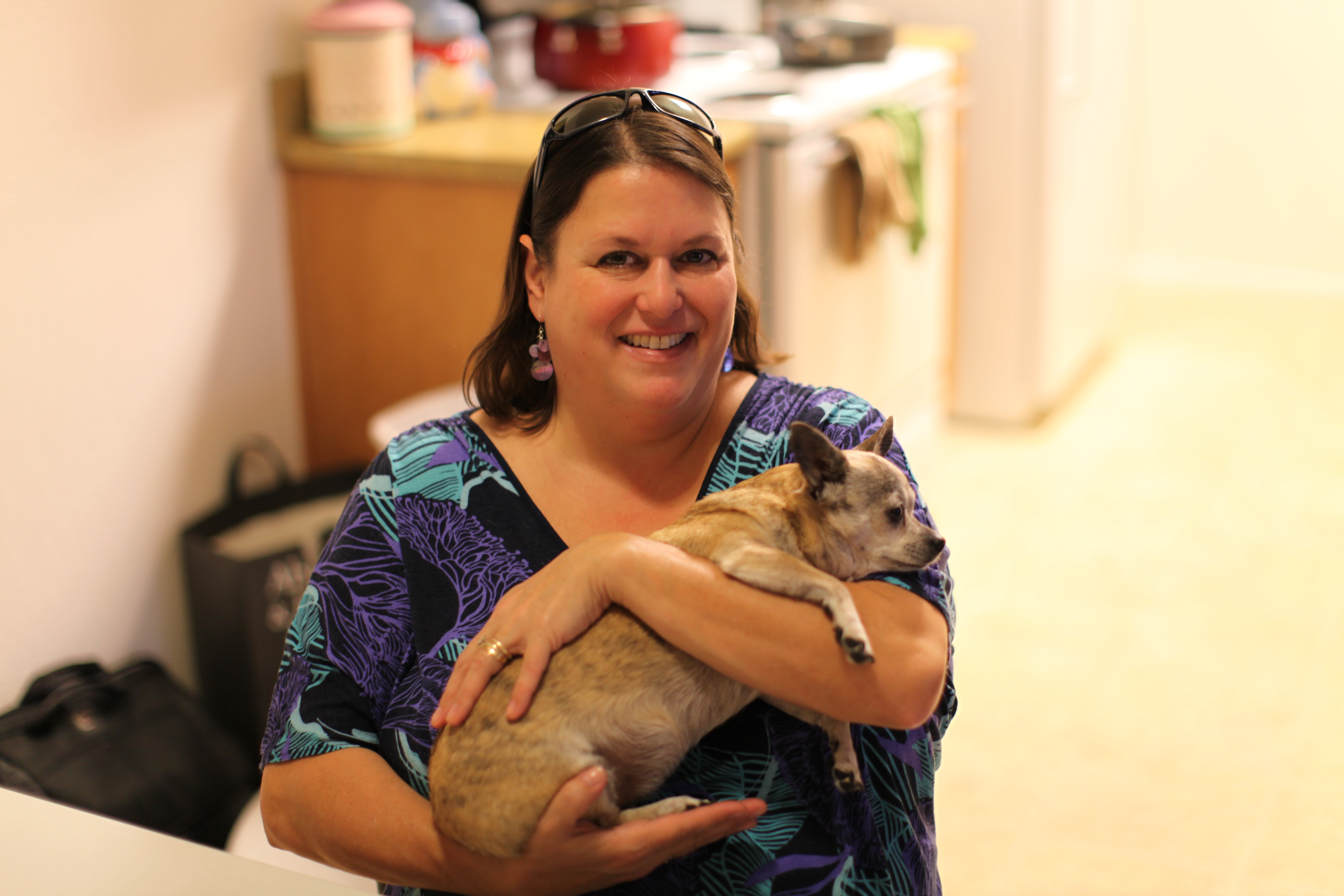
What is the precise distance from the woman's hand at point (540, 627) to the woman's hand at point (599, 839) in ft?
0.32

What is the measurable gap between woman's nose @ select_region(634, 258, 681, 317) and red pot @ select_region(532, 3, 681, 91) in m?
1.94

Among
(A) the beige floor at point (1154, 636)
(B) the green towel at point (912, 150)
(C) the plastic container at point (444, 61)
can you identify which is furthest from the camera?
(B) the green towel at point (912, 150)

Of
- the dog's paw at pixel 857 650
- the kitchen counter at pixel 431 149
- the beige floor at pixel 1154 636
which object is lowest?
the beige floor at pixel 1154 636

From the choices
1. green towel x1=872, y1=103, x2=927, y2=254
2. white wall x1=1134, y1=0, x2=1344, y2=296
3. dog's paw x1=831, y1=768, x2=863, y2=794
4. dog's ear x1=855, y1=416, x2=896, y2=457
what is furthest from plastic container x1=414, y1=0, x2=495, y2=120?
white wall x1=1134, y1=0, x2=1344, y2=296

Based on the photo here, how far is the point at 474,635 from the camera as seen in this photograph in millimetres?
1335

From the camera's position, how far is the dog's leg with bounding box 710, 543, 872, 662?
3.78ft

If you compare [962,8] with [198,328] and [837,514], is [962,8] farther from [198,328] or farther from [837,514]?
[837,514]

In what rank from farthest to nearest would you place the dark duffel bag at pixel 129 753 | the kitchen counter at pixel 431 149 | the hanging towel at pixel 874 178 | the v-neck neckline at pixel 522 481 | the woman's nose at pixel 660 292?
the hanging towel at pixel 874 178
the kitchen counter at pixel 431 149
the dark duffel bag at pixel 129 753
the v-neck neckline at pixel 522 481
the woman's nose at pixel 660 292

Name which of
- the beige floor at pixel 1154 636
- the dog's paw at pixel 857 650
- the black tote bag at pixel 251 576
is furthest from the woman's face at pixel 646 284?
the beige floor at pixel 1154 636

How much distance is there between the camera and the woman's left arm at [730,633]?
1162mm

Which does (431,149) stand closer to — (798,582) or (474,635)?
(474,635)

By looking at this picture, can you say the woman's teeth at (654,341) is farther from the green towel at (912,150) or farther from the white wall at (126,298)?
the green towel at (912,150)

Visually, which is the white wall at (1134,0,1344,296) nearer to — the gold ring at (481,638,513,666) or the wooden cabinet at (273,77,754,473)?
the wooden cabinet at (273,77,754,473)

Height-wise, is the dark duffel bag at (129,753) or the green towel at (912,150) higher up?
Answer: the green towel at (912,150)
